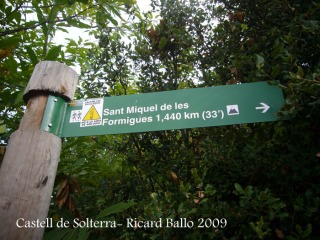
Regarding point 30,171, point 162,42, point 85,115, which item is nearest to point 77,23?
point 162,42

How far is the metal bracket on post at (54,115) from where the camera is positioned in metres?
1.25

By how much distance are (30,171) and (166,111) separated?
2.24 feet

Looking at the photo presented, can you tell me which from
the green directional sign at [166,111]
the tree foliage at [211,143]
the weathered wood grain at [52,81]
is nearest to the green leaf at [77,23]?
the tree foliage at [211,143]

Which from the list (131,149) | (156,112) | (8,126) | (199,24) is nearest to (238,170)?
(156,112)

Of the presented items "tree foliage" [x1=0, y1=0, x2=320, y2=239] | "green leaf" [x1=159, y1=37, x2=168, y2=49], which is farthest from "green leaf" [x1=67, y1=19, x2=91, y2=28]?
"green leaf" [x1=159, y1=37, x2=168, y2=49]

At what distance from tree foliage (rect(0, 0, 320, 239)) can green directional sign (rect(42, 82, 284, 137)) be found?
0.39 feet

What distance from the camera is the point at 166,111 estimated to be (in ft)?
4.35

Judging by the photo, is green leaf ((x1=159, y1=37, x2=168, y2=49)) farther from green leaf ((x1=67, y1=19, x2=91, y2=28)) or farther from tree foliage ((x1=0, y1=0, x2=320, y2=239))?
green leaf ((x1=67, y1=19, x2=91, y2=28))

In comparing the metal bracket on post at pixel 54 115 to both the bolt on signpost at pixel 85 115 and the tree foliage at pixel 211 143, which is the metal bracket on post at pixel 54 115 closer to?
the bolt on signpost at pixel 85 115

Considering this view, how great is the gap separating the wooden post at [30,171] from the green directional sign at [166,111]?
0.06 metres

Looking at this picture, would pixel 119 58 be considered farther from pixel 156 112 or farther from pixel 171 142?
pixel 156 112

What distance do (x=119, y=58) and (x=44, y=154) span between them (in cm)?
174

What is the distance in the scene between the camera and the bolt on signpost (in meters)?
1.14

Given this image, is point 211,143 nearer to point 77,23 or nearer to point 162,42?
point 162,42
